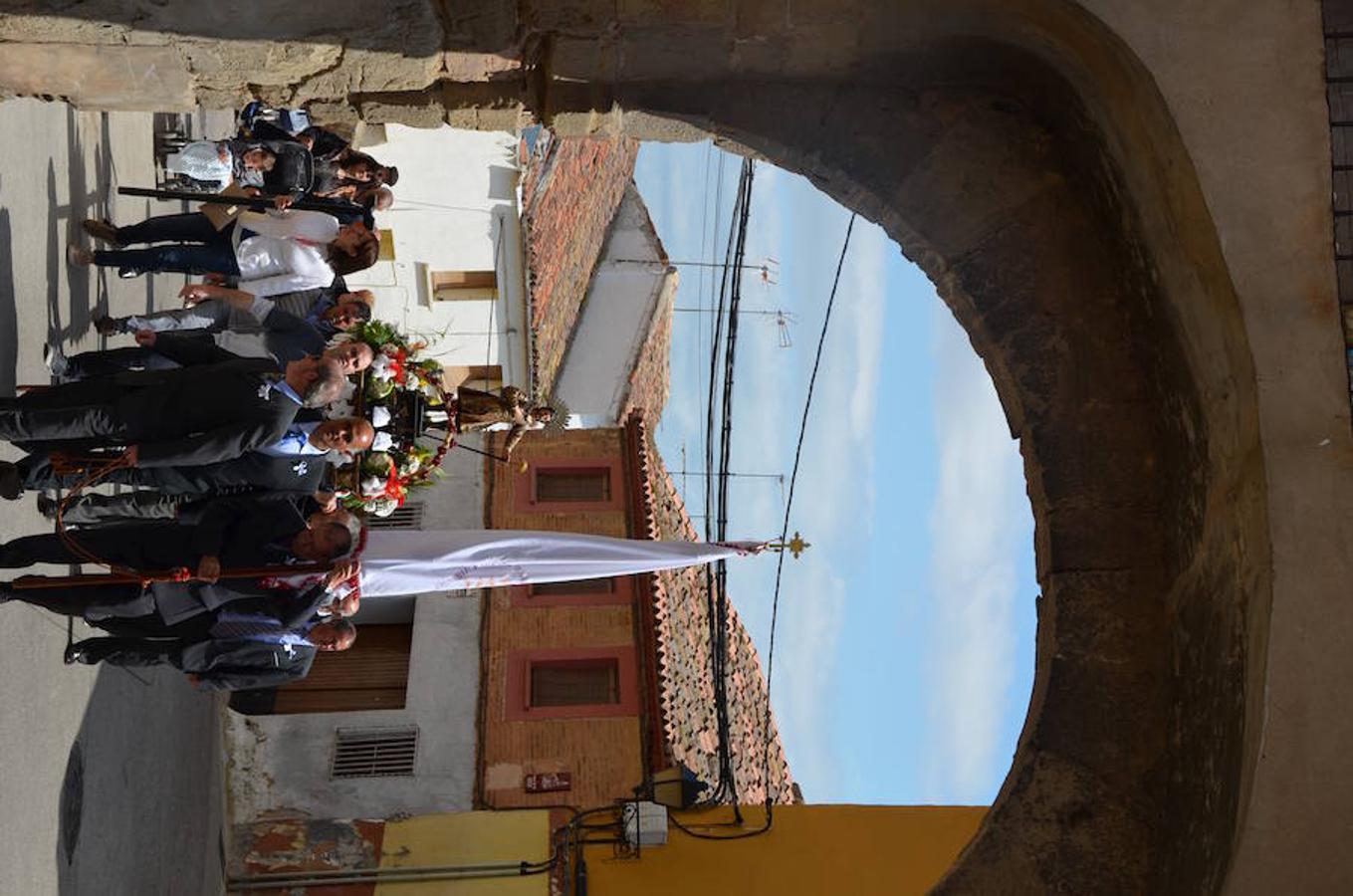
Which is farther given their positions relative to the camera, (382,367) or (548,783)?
(548,783)

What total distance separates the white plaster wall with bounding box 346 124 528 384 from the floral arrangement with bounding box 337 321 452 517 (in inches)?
312

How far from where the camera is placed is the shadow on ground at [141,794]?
256 inches

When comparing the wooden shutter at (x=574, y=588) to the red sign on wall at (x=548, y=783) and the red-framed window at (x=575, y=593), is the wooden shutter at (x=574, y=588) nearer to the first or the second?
the red-framed window at (x=575, y=593)

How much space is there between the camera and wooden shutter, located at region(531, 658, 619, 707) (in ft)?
44.2

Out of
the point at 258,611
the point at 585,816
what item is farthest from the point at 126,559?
the point at 585,816

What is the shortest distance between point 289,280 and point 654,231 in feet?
49.5

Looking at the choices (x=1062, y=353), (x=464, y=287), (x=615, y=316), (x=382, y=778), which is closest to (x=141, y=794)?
(x=382, y=778)

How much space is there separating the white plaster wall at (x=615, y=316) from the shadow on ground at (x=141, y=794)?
31.9 ft

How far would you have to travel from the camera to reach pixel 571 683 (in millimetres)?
13695

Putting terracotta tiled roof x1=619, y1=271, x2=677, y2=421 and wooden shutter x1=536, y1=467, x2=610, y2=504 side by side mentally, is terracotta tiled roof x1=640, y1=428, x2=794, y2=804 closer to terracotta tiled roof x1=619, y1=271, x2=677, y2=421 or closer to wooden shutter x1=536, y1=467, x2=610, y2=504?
wooden shutter x1=536, y1=467, x2=610, y2=504

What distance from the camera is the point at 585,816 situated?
36.3 feet

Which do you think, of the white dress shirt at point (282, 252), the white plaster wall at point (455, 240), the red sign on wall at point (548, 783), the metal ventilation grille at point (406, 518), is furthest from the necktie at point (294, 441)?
the white plaster wall at point (455, 240)

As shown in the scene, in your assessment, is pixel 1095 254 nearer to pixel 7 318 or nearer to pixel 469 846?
pixel 7 318

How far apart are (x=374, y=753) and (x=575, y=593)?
10.2 ft
